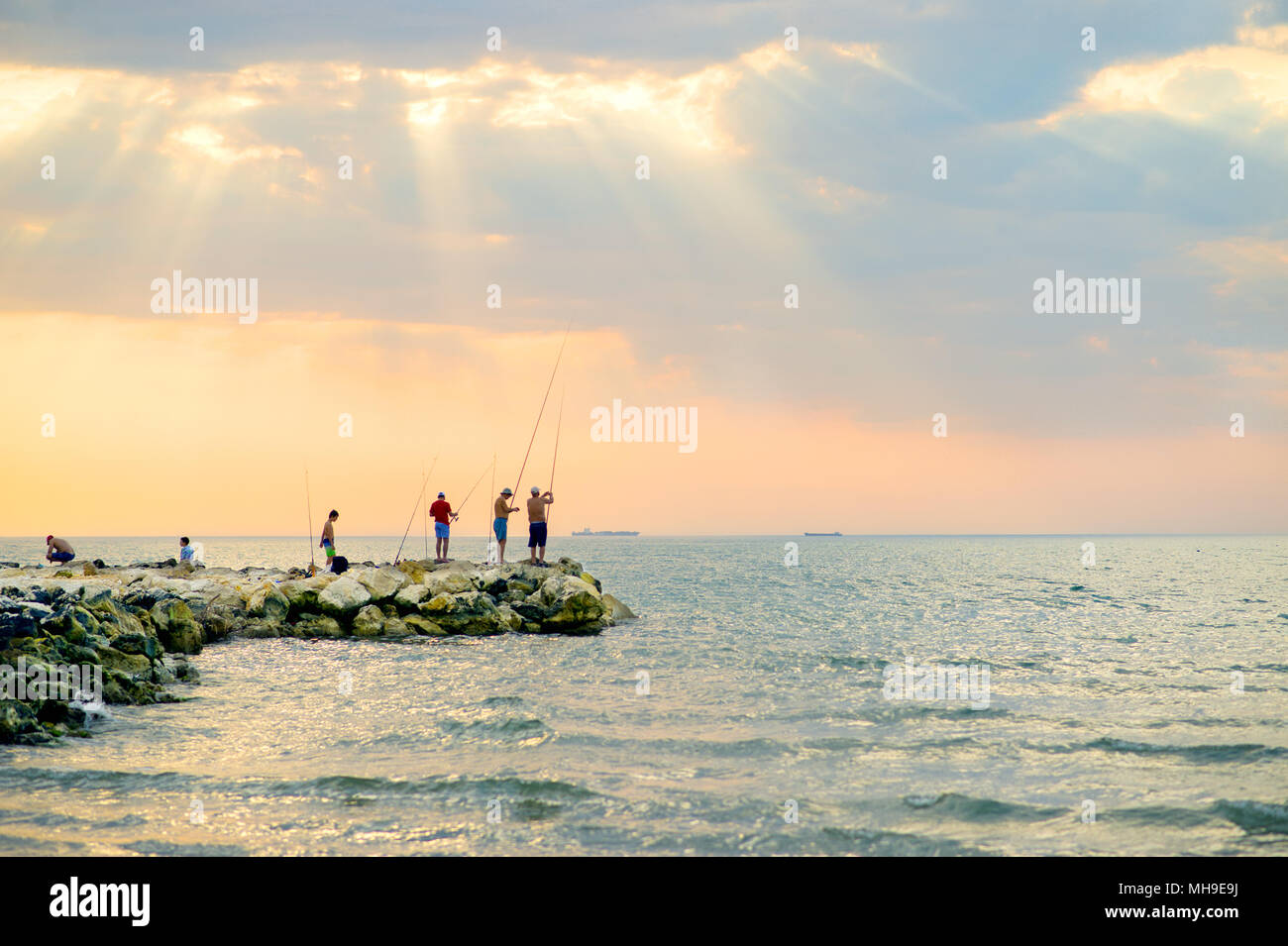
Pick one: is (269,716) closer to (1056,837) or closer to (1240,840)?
(1056,837)

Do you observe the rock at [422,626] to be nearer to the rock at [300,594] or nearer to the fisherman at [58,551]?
the rock at [300,594]

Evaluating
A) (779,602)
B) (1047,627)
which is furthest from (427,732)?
(779,602)

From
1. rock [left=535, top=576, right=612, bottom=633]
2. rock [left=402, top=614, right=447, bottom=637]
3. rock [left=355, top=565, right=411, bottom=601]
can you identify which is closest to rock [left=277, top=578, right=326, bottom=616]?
rock [left=355, top=565, right=411, bottom=601]

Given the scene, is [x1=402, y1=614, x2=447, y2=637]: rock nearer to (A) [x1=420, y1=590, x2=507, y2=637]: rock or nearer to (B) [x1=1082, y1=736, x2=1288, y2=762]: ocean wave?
(A) [x1=420, y1=590, x2=507, y2=637]: rock

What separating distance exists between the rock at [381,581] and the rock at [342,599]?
0.29 meters

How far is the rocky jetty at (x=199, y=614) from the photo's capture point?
1167cm

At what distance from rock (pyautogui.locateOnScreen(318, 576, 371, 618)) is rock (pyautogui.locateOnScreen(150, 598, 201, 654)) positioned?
3.16 metres

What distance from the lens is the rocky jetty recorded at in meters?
11.7

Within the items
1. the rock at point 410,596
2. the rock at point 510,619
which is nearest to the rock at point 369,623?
the rock at point 410,596

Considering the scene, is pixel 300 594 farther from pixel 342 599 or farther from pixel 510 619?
pixel 510 619

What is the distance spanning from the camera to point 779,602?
1437 inches
